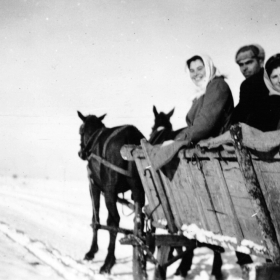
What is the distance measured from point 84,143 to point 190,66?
10.1ft

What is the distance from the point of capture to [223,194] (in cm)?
253

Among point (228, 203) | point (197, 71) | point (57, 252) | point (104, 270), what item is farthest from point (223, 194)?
point (57, 252)

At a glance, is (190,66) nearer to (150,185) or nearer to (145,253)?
(150,185)

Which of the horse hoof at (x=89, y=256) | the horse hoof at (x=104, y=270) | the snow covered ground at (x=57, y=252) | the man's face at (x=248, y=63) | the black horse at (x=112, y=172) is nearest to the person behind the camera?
the man's face at (x=248, y=63)

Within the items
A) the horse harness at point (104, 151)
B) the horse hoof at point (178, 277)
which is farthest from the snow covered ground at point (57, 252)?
the horse harness at point (104, 151)

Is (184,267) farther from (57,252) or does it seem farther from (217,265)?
(57,252)

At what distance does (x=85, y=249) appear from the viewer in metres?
5.96

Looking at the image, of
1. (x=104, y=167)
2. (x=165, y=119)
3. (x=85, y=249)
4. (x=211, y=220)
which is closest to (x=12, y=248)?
(x=85, y=249)

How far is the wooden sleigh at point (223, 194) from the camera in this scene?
202cm

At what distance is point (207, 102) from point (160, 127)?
1.81 m

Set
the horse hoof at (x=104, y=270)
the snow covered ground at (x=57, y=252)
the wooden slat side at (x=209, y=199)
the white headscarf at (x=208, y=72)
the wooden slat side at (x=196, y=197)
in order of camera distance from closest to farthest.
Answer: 1. the wooden slat side at (x=209, y=199)
2. the wooden slat side at (x=196, y=197)
3. the white headscarf at (x=208, y=72)
4. the snow covered ground at (x=57, y=252)
5. the horse hoof at (x=104, y=270)

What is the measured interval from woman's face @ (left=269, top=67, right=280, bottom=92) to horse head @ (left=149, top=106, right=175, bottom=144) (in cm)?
191

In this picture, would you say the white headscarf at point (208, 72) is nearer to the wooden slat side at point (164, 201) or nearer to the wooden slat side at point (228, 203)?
the wooden slat side at point (164, 201)

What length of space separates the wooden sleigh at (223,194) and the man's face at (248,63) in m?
1.72
